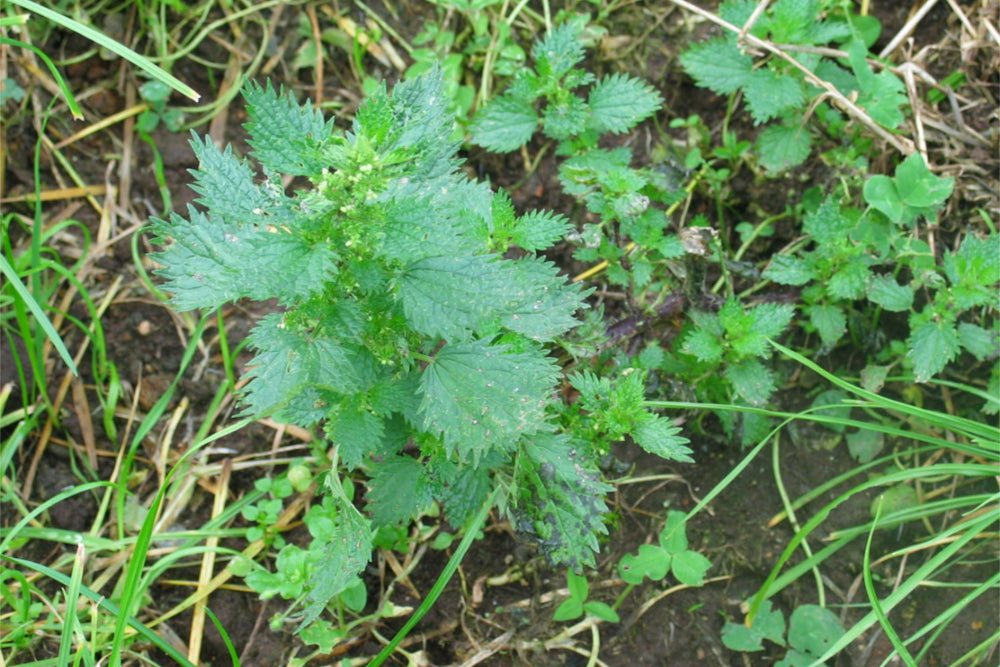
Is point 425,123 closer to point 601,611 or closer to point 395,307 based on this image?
point 395,307

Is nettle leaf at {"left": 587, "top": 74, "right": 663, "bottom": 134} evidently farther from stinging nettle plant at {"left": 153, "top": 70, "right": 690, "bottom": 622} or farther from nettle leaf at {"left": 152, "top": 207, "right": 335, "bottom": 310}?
nettle leaf at {"left": 152, "top": 207, "right": 335, "bottom": 310}

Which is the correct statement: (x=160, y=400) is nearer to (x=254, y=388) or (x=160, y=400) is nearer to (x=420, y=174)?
(x=254, y=388)

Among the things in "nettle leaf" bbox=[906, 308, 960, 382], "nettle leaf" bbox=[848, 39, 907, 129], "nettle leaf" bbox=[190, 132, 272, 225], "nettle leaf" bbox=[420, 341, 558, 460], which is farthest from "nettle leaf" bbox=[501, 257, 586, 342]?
"nettle leaf" bbox=[848, 39, 907, 129]

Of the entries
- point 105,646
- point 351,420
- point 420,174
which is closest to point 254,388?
point 351,420

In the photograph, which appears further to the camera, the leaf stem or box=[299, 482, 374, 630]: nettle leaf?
the leaf stem

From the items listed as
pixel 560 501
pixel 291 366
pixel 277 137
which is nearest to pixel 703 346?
pixel 560 501
